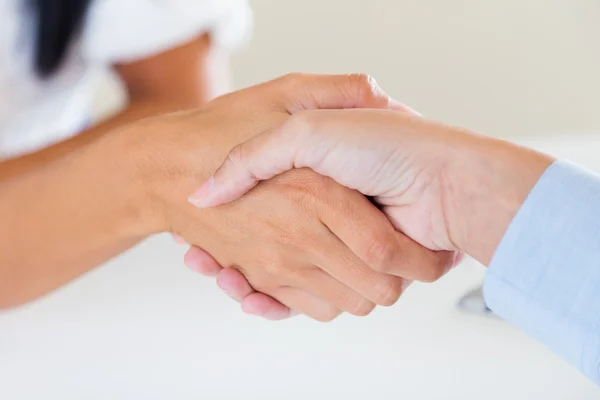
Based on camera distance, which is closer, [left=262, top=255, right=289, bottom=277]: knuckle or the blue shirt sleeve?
the blue shirt sleeve

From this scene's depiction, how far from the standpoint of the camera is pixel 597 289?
47 cm

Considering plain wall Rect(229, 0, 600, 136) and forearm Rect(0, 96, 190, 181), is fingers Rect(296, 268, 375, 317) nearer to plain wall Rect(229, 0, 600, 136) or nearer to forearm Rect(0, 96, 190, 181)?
forearm Rect(0, 96, 190, 181)

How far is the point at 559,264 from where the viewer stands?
48cm

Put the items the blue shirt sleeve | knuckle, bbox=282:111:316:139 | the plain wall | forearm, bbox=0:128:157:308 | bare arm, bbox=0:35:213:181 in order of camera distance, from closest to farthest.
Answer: the blue shirt sleeve, knuckle, bbox=282:111:316:139, forearm, bbox=0:128:157:308, bare arm, bbox=0:35:213:181, the plain wall

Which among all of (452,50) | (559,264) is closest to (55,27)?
(559,264)

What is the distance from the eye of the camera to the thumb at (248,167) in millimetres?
601

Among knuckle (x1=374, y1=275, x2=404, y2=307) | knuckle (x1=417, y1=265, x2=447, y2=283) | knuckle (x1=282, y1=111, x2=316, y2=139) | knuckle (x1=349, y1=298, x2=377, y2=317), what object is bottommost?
knuckle (x1=349, y1=298, x2=377, y2=317)

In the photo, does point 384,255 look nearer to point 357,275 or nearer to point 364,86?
point 357,275

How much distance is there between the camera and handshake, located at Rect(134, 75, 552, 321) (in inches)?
21.9

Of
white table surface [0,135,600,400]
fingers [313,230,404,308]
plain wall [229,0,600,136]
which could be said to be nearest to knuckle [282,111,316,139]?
fingers [313,230,404,308]

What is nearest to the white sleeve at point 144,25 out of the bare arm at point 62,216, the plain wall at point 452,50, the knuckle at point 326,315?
the bare arm at point 62,216

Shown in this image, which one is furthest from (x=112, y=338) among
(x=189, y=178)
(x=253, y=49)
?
(x=253, y=49)

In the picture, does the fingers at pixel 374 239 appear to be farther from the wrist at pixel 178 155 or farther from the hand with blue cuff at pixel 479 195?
the wrist at pixel 178 155

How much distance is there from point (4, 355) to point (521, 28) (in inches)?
51.1
